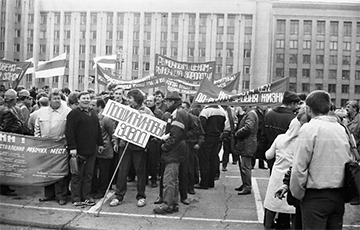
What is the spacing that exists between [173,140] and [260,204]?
210 cm

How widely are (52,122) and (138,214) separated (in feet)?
7.27

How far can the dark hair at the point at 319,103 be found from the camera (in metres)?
3.90

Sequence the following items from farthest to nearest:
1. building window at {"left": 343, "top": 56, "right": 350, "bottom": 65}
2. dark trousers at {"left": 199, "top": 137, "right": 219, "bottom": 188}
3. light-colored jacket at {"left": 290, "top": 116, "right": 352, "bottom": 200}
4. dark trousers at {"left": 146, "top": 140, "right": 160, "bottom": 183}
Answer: building window at {"left": 343, "top": 56, "right": 350, "bottom": 65}
dark trousers at {"left": 146, "top": 140, "right": 160, "bottom": 183}
dark trousers at {"left": 199, "top": 137, "right": 219, "bottom": 188}
light-colored jacket at {"left": 290, "top": 116, "right": 352, "bottom": 200}

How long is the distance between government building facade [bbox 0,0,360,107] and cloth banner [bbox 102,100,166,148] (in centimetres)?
513

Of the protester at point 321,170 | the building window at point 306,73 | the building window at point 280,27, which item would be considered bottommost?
the protester at point 321,170

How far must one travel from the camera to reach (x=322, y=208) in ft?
12.4

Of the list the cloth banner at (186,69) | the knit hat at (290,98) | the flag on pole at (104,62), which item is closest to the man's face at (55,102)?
the knit hat at (290,98)

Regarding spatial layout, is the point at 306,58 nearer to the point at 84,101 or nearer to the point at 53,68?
the point at 53,68

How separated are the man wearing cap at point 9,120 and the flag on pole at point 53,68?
5494 mm

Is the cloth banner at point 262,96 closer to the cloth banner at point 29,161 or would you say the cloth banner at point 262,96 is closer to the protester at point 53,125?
the protester at point 53,125

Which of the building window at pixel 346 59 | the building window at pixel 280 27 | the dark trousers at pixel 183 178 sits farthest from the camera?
the building window at pixel 280 27

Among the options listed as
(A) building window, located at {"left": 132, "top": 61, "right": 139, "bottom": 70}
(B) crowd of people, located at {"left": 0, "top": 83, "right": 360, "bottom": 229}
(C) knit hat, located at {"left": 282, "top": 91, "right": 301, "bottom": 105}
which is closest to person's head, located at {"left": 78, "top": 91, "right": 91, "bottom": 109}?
(B) crowd of people, located at {"left": 0, "top": 83, "right": 360, "bottom": 229}

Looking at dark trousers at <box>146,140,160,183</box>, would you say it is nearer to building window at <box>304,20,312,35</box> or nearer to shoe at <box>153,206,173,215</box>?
shoe at <box>153,206,173,215</box>

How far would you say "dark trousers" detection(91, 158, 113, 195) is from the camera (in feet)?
25.3
